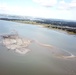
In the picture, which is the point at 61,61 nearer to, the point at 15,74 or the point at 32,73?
the point at 32,73

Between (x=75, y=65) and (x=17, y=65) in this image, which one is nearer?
(x=17, y=65)

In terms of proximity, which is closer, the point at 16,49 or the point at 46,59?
the point at 46,59

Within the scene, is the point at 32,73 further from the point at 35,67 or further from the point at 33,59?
the point at 33,59

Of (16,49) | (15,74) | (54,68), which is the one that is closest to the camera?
(15,74)

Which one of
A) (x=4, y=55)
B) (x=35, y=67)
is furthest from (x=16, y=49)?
(x=35, y=67)

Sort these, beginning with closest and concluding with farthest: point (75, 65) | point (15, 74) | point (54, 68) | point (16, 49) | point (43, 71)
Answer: point (15, 74) → point (43, 71) → point (54, 68) → point (75, 65) → point (16, 49)

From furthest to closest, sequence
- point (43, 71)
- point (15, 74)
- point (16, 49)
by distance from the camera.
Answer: point (16, 49), point (43, 71), point (15, 74)

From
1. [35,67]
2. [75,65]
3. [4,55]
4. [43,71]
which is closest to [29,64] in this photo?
[35,67]

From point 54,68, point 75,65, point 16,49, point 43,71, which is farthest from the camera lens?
point 16,49
